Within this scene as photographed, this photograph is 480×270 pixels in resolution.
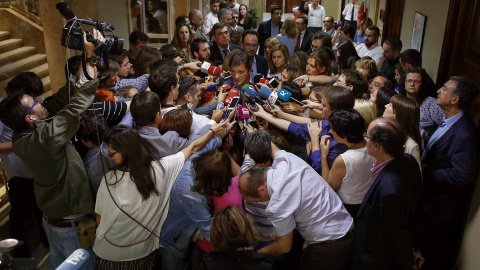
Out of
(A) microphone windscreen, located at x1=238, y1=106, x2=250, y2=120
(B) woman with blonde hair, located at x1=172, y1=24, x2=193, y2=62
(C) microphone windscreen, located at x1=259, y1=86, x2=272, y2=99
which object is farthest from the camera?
(B) woman with blonde hair, located at x1=172, y1=24, x2=193, y2=62

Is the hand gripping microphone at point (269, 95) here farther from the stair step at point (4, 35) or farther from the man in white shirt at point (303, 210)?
the stair step at point (4, 35)

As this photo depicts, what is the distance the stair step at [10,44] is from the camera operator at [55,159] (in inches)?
60.8

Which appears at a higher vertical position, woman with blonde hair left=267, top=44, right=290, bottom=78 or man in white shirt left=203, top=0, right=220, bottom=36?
man in white shirt left=203, top=0, right=220, bottom=36

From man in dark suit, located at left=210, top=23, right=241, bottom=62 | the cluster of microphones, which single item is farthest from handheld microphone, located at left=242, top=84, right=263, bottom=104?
man in dark suit, located at left=210, top=23, right=241, bottom=62

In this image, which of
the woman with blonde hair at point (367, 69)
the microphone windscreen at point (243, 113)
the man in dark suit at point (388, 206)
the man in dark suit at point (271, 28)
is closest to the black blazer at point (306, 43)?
the man in dark suit at point (271, 28)

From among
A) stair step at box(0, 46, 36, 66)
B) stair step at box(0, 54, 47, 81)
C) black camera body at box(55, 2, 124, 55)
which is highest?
black camera body at box(55, 2, 124, 55)

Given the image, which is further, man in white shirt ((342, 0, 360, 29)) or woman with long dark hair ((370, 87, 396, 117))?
man in white shirt ((342, 0, 360, 29))

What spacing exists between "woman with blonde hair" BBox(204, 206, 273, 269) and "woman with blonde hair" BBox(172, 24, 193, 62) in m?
3.59

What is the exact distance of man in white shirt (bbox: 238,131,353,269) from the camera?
2211mm

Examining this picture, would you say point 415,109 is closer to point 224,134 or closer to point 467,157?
point 467,157

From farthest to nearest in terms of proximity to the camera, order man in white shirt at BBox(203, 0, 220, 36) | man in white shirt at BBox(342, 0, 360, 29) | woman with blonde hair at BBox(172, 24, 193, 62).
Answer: man in white shirt at BBox(342, 0, 360, 29), man in white shirt at BBox(203, 0, 220, 36), woman with blonde hair at BBox(172, 24, 193, 62)

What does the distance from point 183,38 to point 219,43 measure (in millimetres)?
492

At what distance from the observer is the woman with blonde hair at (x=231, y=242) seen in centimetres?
207

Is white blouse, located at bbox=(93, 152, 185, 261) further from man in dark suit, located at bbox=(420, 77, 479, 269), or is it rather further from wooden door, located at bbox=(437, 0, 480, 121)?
wooden door, located at bbox=(437, 0, 480, 121)
